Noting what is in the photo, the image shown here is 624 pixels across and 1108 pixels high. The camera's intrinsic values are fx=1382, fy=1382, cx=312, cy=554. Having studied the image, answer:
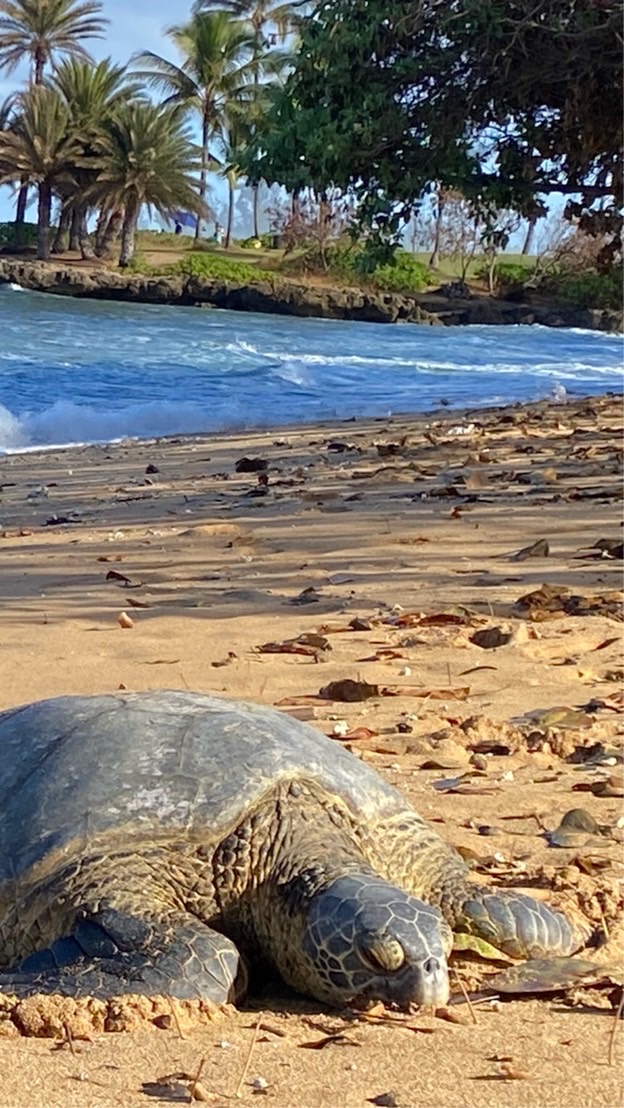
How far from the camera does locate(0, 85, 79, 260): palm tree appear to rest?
51.5 m

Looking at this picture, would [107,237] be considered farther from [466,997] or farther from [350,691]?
[466,997]

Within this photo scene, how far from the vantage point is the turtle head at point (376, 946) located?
2.52 m

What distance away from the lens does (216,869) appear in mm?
2906

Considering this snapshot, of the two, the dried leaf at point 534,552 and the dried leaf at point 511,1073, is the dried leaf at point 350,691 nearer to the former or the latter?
the dried leaf at point 534,552

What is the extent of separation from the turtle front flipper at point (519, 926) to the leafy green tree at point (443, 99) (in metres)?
5.90

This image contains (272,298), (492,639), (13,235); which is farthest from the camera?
(13,235)

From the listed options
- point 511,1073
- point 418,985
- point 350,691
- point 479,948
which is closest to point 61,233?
point 350,691

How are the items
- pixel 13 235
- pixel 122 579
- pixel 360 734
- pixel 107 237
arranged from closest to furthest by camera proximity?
pixel 360 734, pixel 122 579, pixel 107 237, pixel 13 235

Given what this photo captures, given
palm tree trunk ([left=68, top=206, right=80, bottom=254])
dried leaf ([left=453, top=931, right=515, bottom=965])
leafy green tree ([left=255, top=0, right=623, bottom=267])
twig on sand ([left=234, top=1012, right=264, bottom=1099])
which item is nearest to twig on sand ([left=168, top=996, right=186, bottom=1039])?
twig on sand ([left=234, top=1012, right=264, bottom=1099])

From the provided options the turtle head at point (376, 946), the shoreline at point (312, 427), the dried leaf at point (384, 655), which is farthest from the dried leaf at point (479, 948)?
the shoreline at point (312, 427)

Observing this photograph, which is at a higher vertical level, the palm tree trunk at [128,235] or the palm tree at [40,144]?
the palm tree at [40,144]

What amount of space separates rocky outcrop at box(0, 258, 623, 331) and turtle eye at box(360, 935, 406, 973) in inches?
1755

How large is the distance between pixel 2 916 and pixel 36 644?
2.45 m

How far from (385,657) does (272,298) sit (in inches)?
1693
